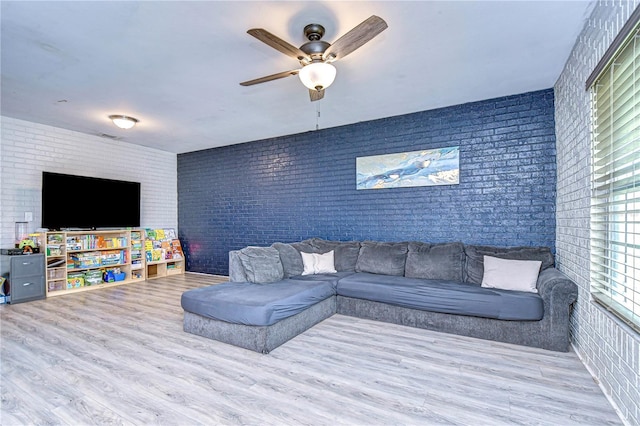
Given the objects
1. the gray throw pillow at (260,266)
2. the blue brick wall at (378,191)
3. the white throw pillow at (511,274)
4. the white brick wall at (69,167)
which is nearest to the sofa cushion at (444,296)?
the white throw pillow at (511,274)

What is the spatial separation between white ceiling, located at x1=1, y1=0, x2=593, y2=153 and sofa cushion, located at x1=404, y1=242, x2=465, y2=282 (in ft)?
6.27

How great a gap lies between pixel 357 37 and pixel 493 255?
2.84m

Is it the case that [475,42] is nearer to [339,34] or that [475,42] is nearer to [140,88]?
[339,34]

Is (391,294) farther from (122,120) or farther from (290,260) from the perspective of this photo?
(122,120)

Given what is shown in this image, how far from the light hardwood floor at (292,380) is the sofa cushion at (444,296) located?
29 centimetres

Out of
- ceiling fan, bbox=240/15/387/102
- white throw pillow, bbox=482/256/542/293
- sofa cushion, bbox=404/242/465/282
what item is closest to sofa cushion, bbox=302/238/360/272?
sofa cushion, bbox=404/242/465/282

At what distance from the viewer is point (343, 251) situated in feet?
15.1

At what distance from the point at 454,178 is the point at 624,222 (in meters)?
2.38

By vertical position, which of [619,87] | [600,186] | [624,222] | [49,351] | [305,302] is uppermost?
[619,87]

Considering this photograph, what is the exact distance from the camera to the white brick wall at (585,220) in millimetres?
1812

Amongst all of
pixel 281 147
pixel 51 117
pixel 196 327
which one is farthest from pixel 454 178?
pixel 51 117

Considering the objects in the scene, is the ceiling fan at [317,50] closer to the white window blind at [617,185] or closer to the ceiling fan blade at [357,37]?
the ceiling fan blade at [357,37]

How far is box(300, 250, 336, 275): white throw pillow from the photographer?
Answer: 4352 mm

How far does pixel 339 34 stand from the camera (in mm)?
2635
